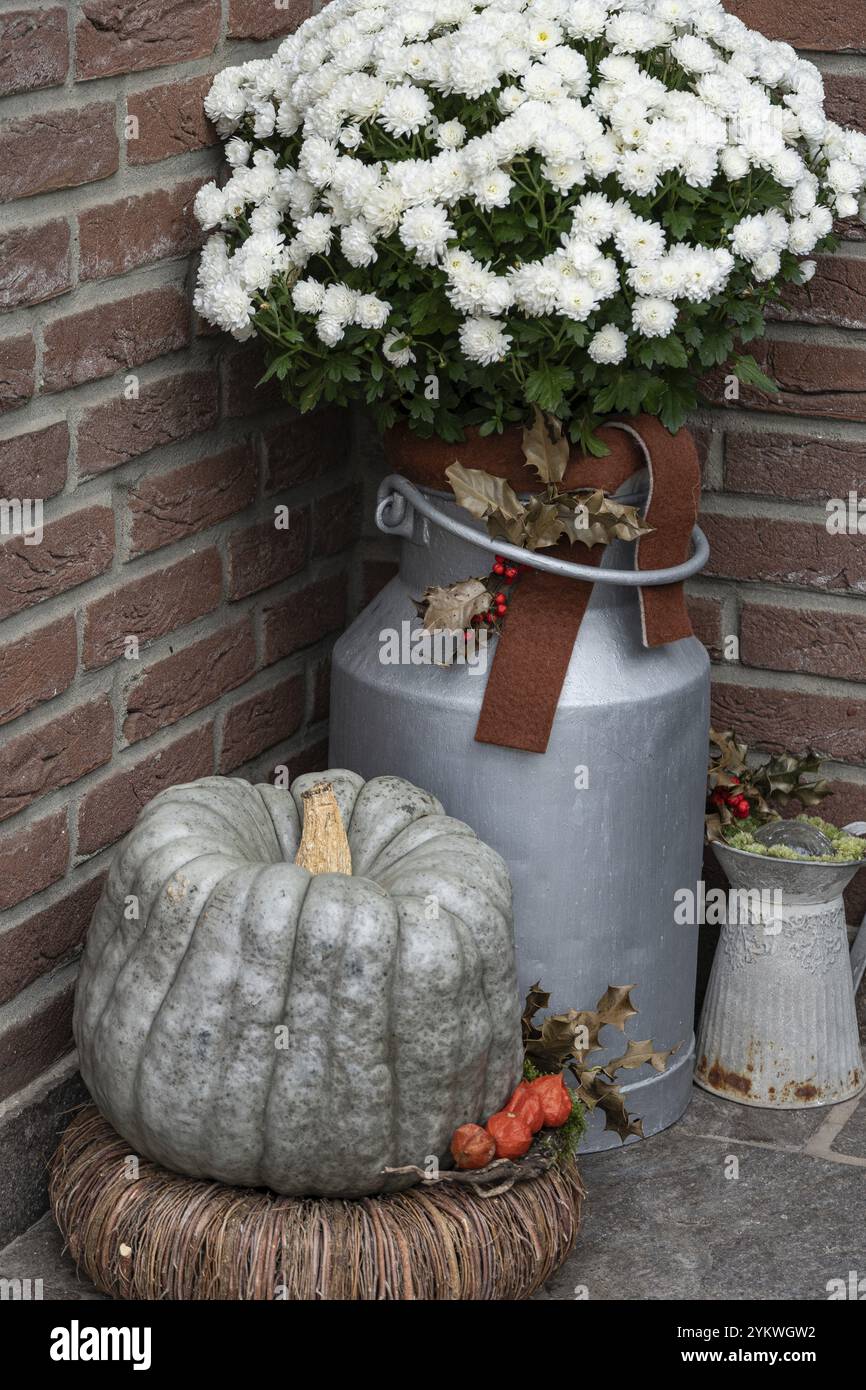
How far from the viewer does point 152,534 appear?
2189 millimetres

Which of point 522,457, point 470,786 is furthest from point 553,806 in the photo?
point 522,457

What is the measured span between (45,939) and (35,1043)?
12cm

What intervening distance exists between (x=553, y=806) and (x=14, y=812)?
636mm

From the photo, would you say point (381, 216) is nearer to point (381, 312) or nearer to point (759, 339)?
point (381, 312)

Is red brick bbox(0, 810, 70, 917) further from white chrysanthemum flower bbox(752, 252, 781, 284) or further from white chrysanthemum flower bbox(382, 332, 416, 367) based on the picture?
white chrysanthemum flower bbox(752, 252, 781, 284)

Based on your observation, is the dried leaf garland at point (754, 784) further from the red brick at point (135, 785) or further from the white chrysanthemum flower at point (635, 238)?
the white chrysanthemum flower at point (635, 238)

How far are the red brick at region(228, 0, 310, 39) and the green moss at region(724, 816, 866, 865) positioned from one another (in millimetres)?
1222

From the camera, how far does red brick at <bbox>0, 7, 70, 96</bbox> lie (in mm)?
1830

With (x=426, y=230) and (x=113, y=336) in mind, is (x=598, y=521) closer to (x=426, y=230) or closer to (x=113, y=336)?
(x=426, y=230)

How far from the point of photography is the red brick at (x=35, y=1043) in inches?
81.4

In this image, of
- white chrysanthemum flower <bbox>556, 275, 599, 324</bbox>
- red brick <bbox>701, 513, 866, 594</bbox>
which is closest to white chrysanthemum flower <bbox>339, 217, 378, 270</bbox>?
white chrysanthemum flower <bbox>556, 275, 599, 324</bbox>

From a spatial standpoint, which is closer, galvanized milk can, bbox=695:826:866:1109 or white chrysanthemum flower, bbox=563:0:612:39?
white chrysanthemum flower, bbox=563:0:612:39

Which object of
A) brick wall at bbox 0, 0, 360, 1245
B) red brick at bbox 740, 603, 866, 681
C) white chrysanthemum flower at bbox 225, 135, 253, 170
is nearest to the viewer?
brick wall at bbox 0, 0, 360, 1245

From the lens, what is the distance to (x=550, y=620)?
7.07 ft
